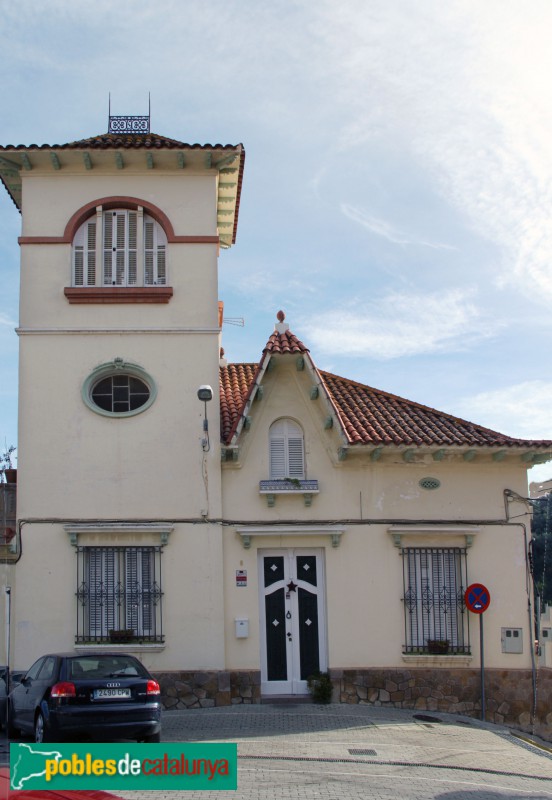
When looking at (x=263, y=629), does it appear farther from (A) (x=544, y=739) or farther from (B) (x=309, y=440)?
(A) (x=544, y=739)

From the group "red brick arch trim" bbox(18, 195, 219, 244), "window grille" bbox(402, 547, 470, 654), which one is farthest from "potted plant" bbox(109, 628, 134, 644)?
"red brick arch trim" bbox(18, 195, 219, 244)

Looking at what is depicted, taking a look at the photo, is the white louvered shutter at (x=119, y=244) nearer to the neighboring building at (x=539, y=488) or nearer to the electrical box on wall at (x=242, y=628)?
the electrical box on wall at (x=242, y=628)

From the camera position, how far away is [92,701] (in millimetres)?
11633

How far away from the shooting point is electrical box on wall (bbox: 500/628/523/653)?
1734cm

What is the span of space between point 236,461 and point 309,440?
1426 mm

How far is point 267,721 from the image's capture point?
15.1 m

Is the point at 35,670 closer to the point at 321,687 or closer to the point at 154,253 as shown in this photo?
the point at 321,687

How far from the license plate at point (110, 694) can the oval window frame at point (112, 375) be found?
6.54m

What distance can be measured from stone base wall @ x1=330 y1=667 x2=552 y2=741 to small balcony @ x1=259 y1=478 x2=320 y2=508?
3.16 m

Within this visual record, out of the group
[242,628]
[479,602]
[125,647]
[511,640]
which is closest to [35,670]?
[125,647]

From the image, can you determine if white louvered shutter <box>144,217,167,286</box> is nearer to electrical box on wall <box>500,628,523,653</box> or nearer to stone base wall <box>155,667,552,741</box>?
stone base wall <box>155,667,552,741</box>

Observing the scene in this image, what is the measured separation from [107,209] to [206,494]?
5.84 metres

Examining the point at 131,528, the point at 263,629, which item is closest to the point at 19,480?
the point at 131,528

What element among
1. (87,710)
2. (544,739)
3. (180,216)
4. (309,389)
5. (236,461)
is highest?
(180,216)
